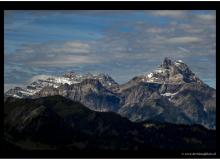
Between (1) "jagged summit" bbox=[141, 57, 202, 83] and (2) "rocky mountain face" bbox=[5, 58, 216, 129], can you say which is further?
(2) "rocky mountain face" bbox=[5, 58, 216, 129]

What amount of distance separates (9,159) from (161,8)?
9948 mm

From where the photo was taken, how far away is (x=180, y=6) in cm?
A: 2236

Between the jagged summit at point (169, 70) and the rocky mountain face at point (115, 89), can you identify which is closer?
the jagged summit at point (169, 70)

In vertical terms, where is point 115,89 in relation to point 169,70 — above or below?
below

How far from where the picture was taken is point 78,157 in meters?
22.0

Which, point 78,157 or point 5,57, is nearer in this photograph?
point 78,157

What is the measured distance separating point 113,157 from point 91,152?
3.81 ft

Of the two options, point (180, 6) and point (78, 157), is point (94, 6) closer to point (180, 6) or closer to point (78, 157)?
point (180, 6)

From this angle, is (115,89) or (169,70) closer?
(169,70)
